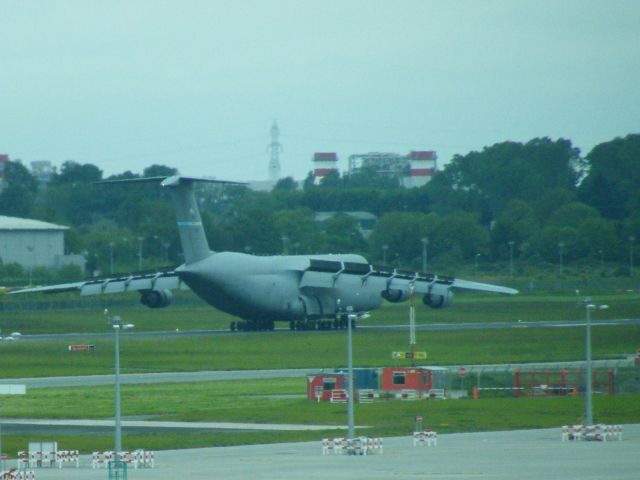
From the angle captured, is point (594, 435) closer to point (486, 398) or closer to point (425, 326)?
point (486, 398)

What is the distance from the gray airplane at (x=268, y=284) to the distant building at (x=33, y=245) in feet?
189

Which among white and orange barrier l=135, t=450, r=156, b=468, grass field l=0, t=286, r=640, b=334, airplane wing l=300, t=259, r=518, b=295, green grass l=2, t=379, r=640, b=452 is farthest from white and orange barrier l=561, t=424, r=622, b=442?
grass field l=0, t=286, r=640, b=334

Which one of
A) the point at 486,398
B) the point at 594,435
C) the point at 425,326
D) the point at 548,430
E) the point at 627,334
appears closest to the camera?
the point at 594,435

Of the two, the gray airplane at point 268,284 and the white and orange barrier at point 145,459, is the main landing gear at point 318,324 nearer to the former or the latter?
the gray airplane at point 268,284

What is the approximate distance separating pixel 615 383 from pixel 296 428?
61.1 ft

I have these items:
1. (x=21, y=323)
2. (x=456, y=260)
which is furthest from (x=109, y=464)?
(x=456, y=260)

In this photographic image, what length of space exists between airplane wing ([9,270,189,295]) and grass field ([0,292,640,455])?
2841 mm

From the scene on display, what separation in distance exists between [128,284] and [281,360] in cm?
2051

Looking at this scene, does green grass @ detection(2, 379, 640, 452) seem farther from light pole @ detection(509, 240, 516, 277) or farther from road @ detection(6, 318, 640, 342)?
light pole @ detection(509, 240, 516, 277)

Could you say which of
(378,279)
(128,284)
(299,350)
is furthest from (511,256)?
(299,350)

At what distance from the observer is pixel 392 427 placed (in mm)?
54844

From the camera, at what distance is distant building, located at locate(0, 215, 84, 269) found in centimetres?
16225

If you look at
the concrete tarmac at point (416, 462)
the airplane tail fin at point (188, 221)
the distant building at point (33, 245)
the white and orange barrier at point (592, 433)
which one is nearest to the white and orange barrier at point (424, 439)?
the concrete tarmac at point (416, 462)

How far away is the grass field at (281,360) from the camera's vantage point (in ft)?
187
